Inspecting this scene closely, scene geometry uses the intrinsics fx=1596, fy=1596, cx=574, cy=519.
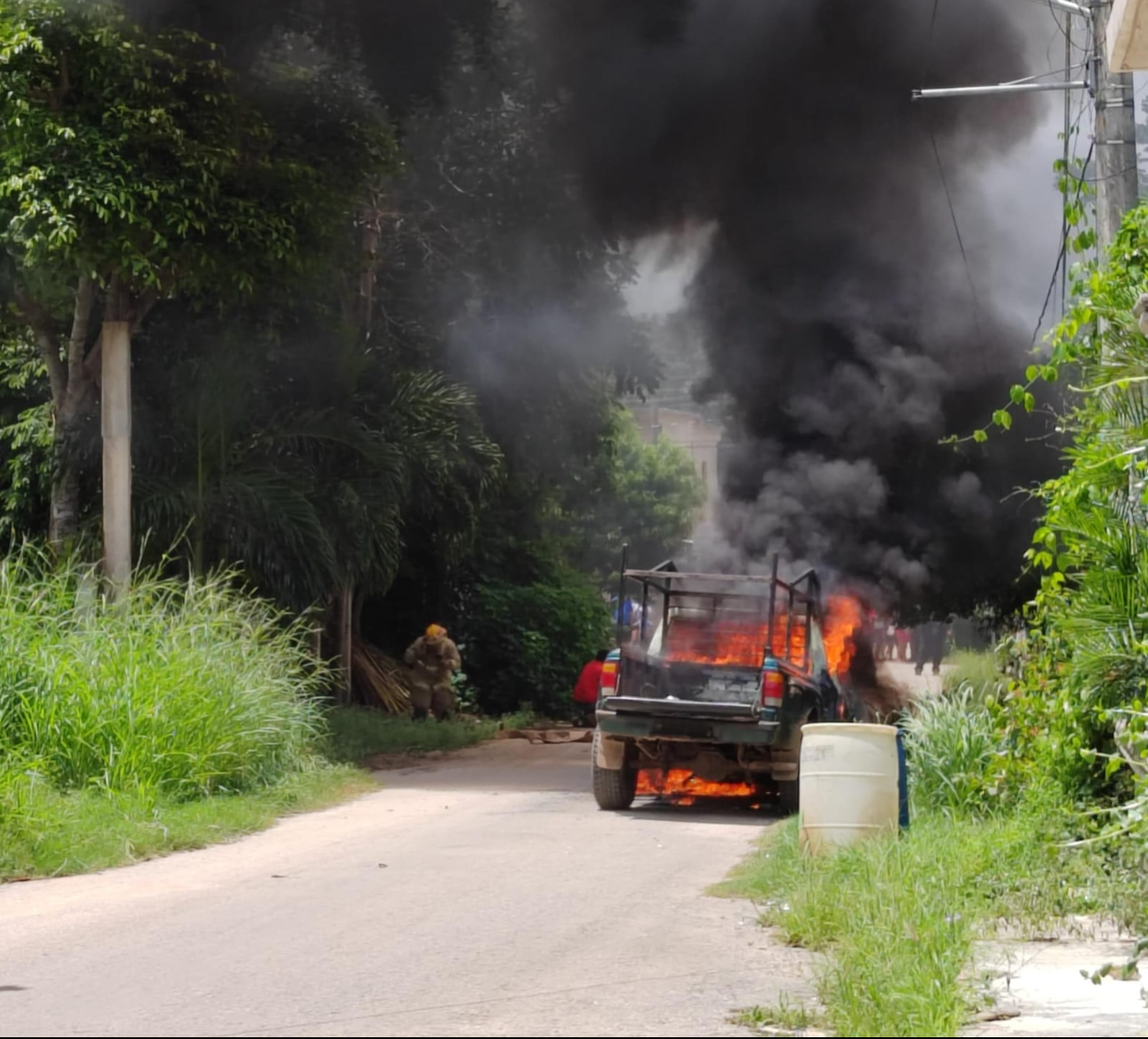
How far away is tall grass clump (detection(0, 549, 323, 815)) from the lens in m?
11.9

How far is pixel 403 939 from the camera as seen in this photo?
735 centimetres

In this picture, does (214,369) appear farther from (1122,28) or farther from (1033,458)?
(1122,28)

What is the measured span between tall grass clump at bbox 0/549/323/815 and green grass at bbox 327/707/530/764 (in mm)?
2850

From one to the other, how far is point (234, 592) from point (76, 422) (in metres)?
2.55

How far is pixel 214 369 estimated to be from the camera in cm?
1798

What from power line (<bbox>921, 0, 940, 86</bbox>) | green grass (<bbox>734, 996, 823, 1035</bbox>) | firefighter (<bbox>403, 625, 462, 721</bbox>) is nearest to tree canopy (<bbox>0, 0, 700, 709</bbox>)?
firefighter (<bbox>403, 625, 462, 721</bbox>)

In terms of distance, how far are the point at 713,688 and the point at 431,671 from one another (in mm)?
10550

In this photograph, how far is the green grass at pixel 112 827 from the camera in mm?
9945

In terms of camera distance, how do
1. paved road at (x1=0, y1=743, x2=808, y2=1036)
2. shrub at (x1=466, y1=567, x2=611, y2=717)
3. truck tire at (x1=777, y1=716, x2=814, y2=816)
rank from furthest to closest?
shrub at (x1=466, y1=567, x2=611, y2=717)
truck tire at (x1=777, y1=716, x2=814, y2=816)
paved road at (x1=0, y1=743, x2=808, y2=1036)

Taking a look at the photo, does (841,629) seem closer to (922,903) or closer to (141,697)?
(141,697)

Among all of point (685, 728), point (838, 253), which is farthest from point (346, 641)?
point (685, 728)

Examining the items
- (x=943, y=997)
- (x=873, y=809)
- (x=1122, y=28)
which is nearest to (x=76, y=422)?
(x=873, y=809)

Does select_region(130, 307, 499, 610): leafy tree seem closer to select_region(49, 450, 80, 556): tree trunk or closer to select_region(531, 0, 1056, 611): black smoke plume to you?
select_region(49, 450, 80, 556): tree trunk

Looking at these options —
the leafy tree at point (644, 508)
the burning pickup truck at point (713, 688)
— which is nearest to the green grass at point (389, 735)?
the burning pickup truck at point (713, 688)
